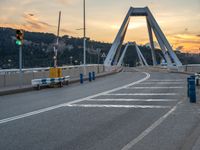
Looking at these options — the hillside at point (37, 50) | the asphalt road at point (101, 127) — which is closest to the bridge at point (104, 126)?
the asphalt road at point (101, 127)

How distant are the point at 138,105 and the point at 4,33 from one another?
9559 cm

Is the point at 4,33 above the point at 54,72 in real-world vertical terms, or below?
above

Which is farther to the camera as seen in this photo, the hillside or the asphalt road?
the hillside

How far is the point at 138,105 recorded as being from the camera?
15.5 meters

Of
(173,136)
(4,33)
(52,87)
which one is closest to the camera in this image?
(173,136)

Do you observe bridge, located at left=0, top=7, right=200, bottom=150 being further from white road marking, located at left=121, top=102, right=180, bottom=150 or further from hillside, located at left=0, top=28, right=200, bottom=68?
hillside, located at left=0, top=28, right=200, bottom=68

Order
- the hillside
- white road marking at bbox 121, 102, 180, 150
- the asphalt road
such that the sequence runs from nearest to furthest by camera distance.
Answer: white road marking at bbox 121, 102, 180, 150
the asphalt road
the hillside

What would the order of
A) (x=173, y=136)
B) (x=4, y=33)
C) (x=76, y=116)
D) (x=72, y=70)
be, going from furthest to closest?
(x=4, y=33), (x=72, y=70), (x=76, y=116), (x=173, y=136)

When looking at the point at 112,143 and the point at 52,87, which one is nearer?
the point at 112,143

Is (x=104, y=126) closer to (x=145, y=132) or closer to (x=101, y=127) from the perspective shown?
(x=101, y=127)

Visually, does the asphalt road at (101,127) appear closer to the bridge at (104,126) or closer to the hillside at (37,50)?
the bridge at (104,126)

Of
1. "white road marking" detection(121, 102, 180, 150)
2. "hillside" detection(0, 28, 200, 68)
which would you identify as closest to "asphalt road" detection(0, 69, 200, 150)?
"white road marking" detection(121, 102, 180, 150)

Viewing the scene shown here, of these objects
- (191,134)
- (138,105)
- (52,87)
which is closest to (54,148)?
(191,134)

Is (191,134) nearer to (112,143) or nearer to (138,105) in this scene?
(112,143)
